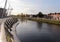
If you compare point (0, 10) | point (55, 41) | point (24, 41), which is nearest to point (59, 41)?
point (55, 41)

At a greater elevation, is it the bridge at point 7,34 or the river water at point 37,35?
the bridge at point 7,34

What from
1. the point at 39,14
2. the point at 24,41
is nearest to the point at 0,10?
the point at 39,14

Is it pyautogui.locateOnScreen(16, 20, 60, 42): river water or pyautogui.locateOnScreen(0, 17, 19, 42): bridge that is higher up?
pyautogui.locateOnScreen(0, 17, 19, 42): bridge

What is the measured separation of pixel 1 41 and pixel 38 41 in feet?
24.4

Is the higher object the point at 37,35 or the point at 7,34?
the point at 7,34

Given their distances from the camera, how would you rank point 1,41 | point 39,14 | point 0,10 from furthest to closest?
point 39,14
point 0,10
point 1,41

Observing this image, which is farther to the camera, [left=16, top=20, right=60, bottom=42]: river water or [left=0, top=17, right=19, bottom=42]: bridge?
[left=16, top=20, right=60, bottom=42]: river water

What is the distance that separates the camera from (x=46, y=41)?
1672 centimetres

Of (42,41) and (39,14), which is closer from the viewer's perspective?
(42,41)

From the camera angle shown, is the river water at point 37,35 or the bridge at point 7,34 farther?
the river water at point 37,35

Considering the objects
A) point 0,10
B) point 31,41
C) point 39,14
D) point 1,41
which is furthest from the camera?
point 39,14

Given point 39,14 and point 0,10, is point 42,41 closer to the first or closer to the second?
point 0,10

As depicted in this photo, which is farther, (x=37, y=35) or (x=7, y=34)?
(x=37, y=35)

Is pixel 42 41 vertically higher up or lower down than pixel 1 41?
lower down
